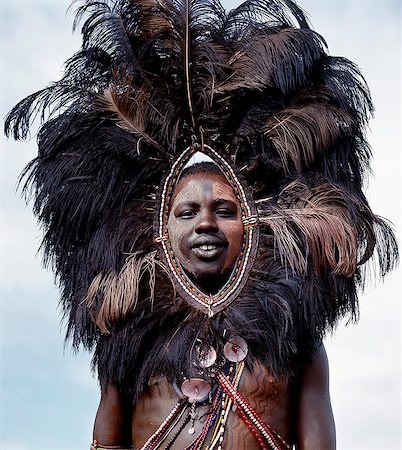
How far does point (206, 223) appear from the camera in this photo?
Result: 15.7 feet

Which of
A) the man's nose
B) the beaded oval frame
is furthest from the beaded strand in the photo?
the man's nose

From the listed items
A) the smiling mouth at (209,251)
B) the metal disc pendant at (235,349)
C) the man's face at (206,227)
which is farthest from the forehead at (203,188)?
the metal disc pendant at (235,349)

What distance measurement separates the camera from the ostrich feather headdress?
15.9ft

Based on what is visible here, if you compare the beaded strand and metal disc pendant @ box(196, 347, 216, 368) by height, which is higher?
metal disc pendant @ box(196, 347, 216, 368)

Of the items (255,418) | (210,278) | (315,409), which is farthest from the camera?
(210,278)

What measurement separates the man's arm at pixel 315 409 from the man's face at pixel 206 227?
1.98ft

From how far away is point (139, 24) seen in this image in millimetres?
5090

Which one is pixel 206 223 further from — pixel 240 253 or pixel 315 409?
pixel 315 409

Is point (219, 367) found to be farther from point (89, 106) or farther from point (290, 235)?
point (89, 106)

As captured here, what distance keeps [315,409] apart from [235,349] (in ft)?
1.50

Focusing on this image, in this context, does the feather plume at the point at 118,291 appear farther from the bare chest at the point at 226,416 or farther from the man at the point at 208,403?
the bare chest at the point at 226,416

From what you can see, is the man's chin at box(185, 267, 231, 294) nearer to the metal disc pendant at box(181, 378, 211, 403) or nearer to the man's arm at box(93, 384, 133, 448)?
the metal disc pendant at box(181, 378, 211, 403)


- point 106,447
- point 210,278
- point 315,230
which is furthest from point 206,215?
point 106,447

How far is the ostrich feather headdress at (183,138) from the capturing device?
484cm
